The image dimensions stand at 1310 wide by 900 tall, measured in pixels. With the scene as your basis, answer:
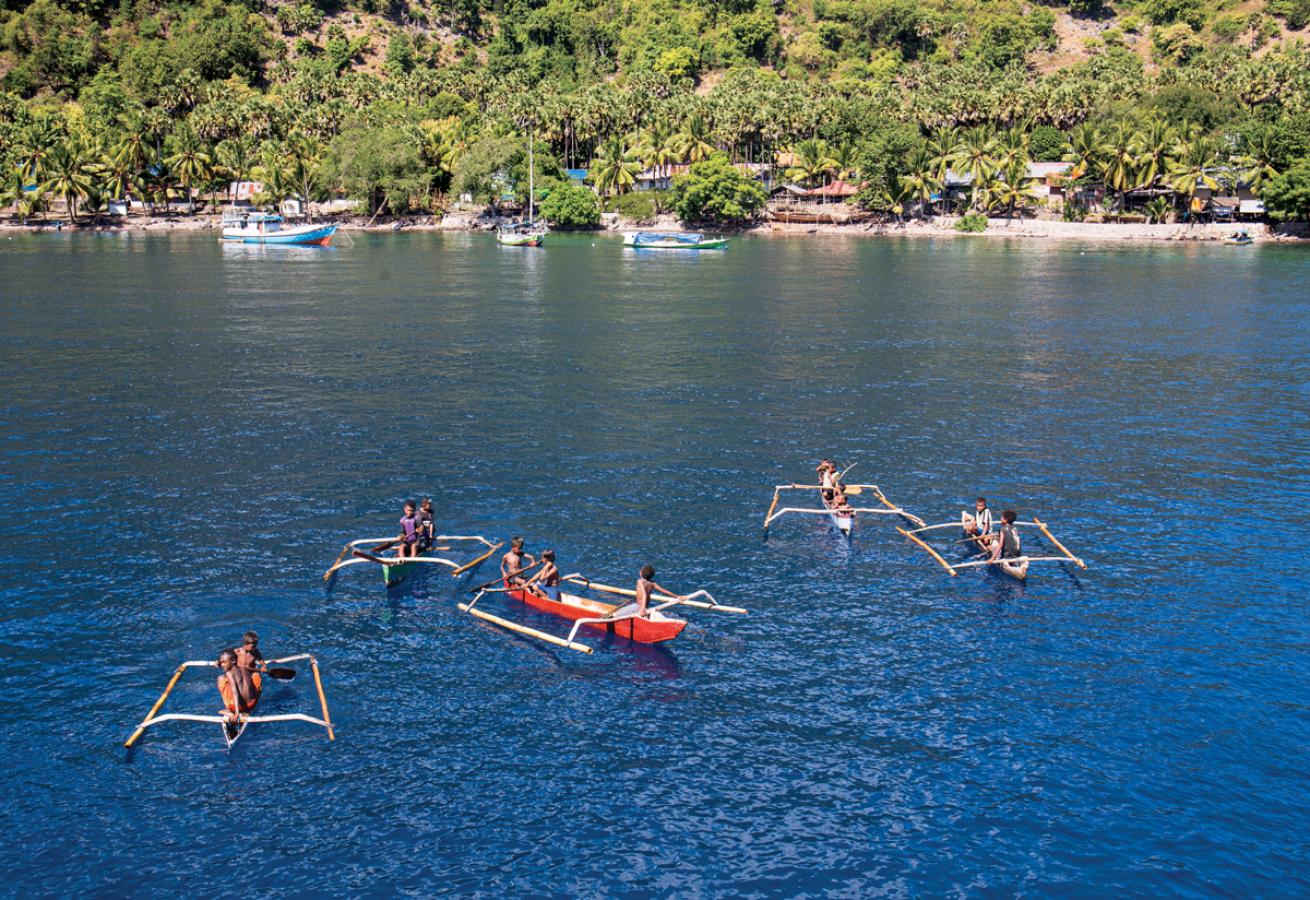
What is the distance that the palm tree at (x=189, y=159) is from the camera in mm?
191875

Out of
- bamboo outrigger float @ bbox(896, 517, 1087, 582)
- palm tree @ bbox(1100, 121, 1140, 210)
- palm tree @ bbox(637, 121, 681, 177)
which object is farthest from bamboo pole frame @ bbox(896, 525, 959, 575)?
palm tree @ bbox(637, 121, 681, 177)

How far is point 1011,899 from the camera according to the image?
22.1 meters

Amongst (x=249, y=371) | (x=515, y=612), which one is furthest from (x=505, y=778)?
(x=249, y=371)

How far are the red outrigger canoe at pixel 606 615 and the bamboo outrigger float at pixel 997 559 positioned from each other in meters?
11.7

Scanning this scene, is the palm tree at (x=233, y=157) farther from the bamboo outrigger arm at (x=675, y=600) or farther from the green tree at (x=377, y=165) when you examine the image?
the bamboo outrigger arm at (x=675, y=600)

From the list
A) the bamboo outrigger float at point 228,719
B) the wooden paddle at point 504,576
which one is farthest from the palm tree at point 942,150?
the bamboo outrigger float at point 228,719

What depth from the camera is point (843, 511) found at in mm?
42031

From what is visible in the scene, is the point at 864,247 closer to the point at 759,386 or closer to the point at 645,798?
the point at 759,386

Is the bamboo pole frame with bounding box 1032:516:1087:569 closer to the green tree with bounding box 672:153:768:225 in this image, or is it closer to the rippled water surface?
the rippled water surface

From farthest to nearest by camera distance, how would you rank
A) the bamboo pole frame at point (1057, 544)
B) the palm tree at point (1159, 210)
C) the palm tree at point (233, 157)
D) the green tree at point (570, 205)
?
1. the palm tree at point (233, 157)
2. the green tree at point (570, 205)
3. the palm tree at point (1159, 210)
4. the bamboo pole frame at point (1057, 544)

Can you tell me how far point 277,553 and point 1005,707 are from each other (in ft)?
84.6

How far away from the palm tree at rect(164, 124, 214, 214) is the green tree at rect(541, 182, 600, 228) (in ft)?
206

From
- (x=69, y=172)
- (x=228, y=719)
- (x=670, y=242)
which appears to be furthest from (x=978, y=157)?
(x=228, y=719)

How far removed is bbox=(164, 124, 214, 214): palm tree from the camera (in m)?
192
